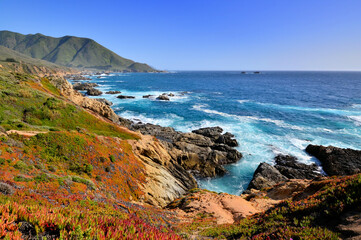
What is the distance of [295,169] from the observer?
31.2 meters

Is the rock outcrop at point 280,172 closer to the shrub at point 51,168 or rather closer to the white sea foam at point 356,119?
the shrub at point 51,168

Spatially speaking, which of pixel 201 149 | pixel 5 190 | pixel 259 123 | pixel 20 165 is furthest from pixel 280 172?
pixel 20 165

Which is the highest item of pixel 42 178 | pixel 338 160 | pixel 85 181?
pixel 42 178

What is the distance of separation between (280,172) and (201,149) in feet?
50.4

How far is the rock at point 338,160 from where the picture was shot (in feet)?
99.2

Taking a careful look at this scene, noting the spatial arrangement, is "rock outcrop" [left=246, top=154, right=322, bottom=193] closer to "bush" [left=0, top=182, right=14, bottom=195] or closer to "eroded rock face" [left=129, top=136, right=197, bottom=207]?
"eroded rock face" [left=129, top=136, right=197, bottom=207]

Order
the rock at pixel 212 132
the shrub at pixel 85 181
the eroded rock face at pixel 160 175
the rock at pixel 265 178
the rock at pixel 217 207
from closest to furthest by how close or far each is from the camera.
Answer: the shrub at pixel 85 181 < the rock at pixel 217 207 < the eroded rock face at pixel 160 175 < the rock at pixel 265 178 < the rock at pixel 212 132

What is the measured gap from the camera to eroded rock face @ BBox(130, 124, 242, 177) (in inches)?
1307

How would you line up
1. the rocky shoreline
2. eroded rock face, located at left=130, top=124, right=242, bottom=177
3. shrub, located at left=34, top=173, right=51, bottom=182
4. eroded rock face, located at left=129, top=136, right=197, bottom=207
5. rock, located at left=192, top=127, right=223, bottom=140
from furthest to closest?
1. rock, located at left=192, top=127, right=223, bottom=140
2. eroded rock face, located at left=130, top=124, right=242, bottom=177
3. the rocky shoreline
4. eroded rock face, located at left=129, top=136, right=197, bottom=207
5. shrub, located at left=34, top=173, right=51, bottom=182

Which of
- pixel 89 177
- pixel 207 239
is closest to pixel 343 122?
pixel 207 239

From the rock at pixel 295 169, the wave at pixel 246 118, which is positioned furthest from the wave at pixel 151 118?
the rock at pixel 295 169

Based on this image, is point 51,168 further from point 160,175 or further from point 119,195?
point 160,175

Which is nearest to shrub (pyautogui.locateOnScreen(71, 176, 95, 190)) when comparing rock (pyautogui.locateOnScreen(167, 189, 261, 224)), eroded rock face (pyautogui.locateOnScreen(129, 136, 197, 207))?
eroded rock face (pyautogui.locateOnScreen(129, 136, 197, 207))

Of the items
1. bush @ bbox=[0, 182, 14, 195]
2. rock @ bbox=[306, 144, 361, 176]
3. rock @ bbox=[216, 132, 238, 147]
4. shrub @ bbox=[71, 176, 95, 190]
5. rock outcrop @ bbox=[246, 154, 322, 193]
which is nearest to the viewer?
bush @ bbox=[0, 182, 14, 195]
